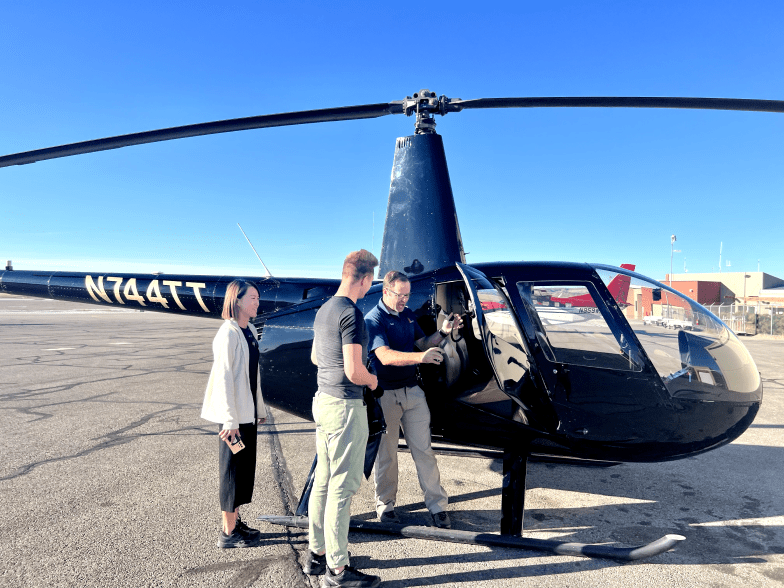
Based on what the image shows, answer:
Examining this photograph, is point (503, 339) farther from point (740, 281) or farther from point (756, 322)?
point (740, 281)

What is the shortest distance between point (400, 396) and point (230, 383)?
3.74 ft

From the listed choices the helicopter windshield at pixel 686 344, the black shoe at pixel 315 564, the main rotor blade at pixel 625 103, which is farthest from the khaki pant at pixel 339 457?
the main rotor blade at pixel 625 103

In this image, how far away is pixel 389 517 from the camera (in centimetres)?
334

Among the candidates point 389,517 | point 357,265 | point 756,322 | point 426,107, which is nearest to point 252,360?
point 357,265

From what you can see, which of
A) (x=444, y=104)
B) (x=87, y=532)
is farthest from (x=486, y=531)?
(x=444, y=104)

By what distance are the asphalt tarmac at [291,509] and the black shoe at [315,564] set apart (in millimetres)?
43

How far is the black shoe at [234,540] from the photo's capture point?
2.90 meters

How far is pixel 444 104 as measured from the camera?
14.6ft

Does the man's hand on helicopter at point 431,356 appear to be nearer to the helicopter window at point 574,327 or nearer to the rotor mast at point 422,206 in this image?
the helicopter window at point 574,327

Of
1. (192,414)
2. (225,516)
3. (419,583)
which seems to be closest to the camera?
(419,583)

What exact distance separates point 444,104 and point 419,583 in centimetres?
393

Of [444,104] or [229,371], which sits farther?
[444,104]

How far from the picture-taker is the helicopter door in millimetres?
2986

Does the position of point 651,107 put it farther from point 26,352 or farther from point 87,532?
point 26,352
